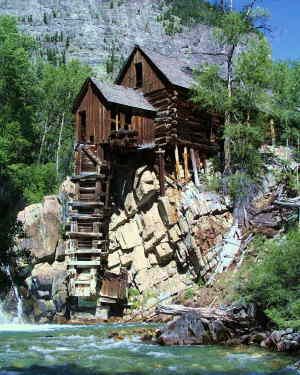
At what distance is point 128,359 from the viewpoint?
1315 centimetres

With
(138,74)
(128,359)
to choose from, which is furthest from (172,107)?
(128,359)

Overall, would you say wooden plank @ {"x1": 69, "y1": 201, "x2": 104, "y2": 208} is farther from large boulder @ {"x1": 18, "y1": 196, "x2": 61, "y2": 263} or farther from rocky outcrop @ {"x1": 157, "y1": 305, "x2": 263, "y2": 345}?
rocky outcrop @ {"x1": 157, "y1": 305, "x2": 263, "y2": 345}

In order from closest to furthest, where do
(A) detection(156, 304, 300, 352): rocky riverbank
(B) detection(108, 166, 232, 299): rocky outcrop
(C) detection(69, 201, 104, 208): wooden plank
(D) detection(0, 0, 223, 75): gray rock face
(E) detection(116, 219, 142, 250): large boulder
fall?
Answer: (A) detection(156, 304, 300, 352): rocky riverbank, (B) detection(108, 166, 232, 299): rocky outcrop, (E) detection(116, 219, 142, 250): large boulder, (C) detection(69, 201, 104, 208): wooden plank, (D) detection(0, 0, 223, 75): gray rock face

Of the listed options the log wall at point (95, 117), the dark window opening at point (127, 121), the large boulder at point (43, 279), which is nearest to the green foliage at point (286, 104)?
the dark window opening at point (127, 121)

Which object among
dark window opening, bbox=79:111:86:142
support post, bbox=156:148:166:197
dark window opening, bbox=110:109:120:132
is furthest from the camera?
dark window opening, bbox=79:111:86:142

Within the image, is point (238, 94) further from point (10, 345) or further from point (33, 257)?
point (10, 345)

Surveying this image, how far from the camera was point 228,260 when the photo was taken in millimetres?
23016

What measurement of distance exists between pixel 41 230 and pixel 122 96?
848cm

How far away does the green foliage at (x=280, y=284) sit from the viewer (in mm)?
13984

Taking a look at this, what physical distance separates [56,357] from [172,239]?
13198 millimetres

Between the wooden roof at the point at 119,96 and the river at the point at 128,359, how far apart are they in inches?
594

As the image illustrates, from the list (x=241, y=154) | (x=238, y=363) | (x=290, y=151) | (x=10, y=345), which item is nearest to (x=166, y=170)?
(x=241, y=154)

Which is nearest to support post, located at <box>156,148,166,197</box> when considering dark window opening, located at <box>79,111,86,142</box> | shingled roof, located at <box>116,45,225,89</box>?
shingled roof, located at <box>116,45,225,89</box>

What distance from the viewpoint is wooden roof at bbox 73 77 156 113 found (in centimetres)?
2864
